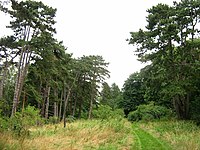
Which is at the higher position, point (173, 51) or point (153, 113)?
point (173, 51)

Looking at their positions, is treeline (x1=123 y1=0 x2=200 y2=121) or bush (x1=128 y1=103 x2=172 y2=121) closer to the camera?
treeline (x1=123 y1=0 x2=200 y2=121)

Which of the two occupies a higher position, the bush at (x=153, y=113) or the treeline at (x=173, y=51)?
the treeline at (x=173, y=51)

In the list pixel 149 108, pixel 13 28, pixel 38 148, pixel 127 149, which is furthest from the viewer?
pixel 149 108

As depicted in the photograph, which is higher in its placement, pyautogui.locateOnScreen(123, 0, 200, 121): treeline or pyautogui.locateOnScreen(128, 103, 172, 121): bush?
pyautogui.locateOnScreen(123, 0, 200, 121): treeline

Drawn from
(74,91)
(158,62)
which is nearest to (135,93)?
(74,91)

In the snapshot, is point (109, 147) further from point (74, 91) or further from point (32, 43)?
point (74, 91)

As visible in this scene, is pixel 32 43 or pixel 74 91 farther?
pixel 74 91

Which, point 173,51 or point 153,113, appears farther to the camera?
point 153,113

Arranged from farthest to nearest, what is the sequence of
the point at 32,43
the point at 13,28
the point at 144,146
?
the point at 13,28, the point at 32,43, the point at 144,146

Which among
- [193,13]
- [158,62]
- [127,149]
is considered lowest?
[127,149]

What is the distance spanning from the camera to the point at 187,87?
986 inches

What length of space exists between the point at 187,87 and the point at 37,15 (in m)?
15.8

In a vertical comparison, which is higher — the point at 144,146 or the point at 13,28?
the point at 13,28

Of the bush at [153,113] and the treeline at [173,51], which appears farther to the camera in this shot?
the bush at [153,113]
